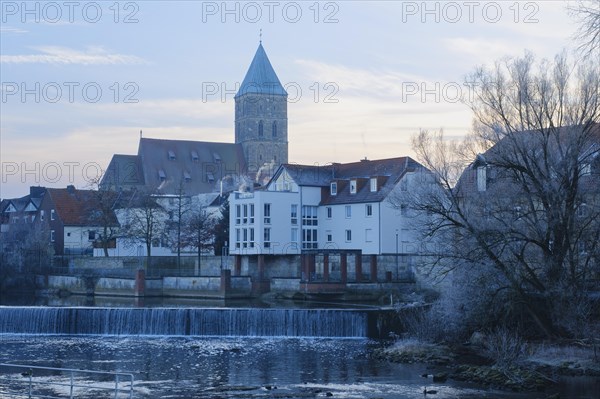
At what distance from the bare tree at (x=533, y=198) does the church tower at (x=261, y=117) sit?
10735cm

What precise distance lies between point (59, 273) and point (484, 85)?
51.2 m

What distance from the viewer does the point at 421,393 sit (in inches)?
1101

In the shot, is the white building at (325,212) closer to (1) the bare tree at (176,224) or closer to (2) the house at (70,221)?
(1) the bare tree at (176,224)

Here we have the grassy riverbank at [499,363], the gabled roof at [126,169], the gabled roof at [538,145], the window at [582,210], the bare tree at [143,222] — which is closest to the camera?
the grassy riverbank at [499,363]

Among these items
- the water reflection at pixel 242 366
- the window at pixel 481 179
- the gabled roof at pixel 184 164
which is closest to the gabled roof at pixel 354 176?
the water reflection at pixel 242 366

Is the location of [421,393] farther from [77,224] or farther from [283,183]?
[77,224]

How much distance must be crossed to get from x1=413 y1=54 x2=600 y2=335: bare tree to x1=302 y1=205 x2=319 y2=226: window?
3613 cm

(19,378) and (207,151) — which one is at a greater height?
(207,151)

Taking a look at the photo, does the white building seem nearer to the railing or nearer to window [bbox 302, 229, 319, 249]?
window [bbox 302, 229, 319, 249]

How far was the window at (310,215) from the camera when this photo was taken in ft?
239

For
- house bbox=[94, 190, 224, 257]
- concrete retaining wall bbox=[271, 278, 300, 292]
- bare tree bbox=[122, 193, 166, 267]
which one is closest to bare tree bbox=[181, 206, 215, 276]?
house bbox=[94, 190, 224, 257]

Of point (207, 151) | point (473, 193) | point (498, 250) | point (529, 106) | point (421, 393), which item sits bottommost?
point (421, 393)

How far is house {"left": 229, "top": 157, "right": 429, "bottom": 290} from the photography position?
224 feet

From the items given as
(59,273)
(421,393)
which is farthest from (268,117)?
(421,393)
